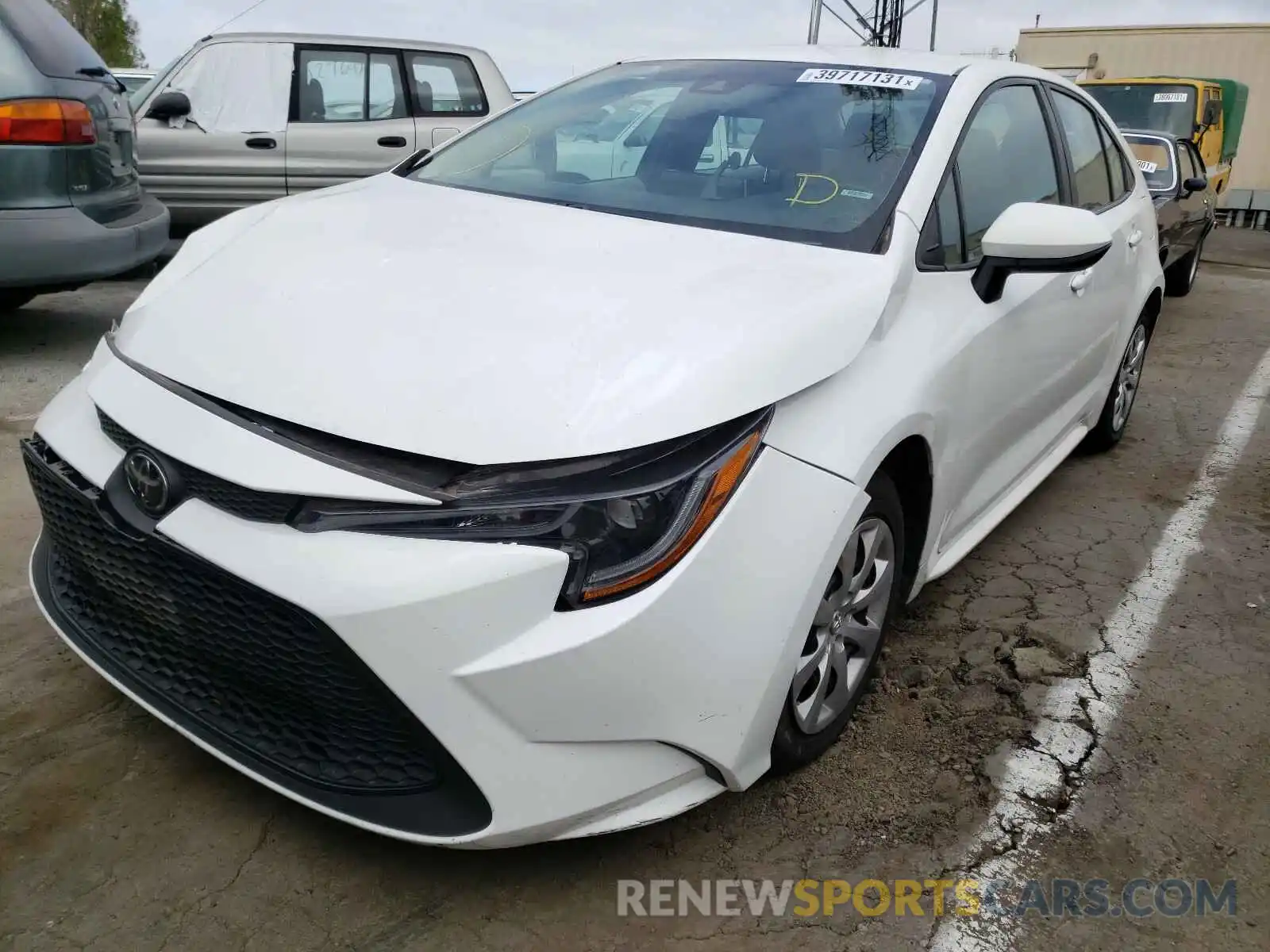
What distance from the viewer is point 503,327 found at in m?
1.87

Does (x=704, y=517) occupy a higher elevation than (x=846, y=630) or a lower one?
higher

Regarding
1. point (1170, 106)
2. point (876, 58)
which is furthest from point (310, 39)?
point (1170, 106)

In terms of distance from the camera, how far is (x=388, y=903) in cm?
188

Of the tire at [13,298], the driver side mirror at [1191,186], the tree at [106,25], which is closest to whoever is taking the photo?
the tire at [13,298]

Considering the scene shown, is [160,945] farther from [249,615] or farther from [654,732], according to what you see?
[654,732]

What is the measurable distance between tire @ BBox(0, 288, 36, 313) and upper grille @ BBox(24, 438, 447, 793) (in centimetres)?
374

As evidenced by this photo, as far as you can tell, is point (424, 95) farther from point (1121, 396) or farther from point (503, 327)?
point (503, 327)

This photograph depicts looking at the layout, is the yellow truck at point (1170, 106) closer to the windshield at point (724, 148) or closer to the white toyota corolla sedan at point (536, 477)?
the windshield at point (724, 148)

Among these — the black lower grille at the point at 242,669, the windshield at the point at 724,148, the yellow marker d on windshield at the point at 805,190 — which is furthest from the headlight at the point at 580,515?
the yellow marker d on windshield at the point at 805,190

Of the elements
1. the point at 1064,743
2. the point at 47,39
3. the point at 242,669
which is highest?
the point at 47,39

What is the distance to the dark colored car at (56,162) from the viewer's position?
14.1 feet

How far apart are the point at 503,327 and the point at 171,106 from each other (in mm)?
5225

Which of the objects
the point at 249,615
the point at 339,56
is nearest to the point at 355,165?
the point at 339,56

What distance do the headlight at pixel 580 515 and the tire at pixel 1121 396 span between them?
301 centimetres
